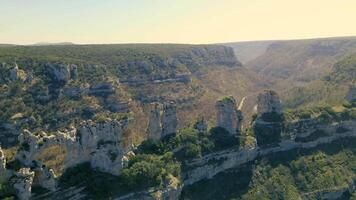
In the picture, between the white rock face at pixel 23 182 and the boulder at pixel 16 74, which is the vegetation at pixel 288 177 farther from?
the boulder at pixel 16 74

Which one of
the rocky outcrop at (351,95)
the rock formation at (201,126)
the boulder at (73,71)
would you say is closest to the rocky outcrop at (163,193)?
the rock formation at (201,126)

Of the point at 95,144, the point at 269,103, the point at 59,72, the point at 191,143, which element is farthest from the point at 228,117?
the point at 59,72

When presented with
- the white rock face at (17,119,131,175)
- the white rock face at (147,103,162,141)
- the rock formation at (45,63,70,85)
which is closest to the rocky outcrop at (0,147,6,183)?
the white rock face at (17,119,131,175)

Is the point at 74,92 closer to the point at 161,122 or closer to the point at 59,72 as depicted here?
the point at 59,72

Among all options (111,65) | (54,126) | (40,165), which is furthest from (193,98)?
(40,165)

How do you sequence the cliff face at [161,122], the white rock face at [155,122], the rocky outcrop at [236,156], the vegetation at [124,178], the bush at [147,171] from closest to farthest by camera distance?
1. the vegetation at [124,178]
2. the bush at [147,171]
3. the rocky outcrop at [236,156]
4. the white rock face at [155,122]
5. the cliff face at [161,122]

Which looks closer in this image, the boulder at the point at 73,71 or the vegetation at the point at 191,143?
the vegetation at the point at 191,143

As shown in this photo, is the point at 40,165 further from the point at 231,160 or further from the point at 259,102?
the point at 259,102
